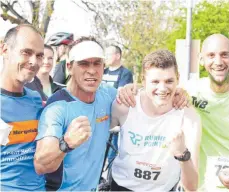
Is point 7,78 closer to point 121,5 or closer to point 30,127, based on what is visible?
point 30,127

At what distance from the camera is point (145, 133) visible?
3.24m

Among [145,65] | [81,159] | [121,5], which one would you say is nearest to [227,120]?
[145,65]

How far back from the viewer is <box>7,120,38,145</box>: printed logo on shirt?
→ 9.33ft

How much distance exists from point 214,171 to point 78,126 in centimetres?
173

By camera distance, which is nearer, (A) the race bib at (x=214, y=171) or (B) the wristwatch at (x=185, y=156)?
(B) the wristwatch at (x=185, y=156)

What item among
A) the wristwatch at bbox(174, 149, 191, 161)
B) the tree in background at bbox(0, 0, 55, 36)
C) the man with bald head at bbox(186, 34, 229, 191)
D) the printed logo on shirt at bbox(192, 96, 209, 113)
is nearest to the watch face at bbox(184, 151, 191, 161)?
the wristwatch at bbox(174, 149, 191, 161)

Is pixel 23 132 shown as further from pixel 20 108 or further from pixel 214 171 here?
pixel 214 171

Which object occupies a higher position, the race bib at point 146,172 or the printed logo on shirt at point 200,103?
the printed logo on shirt at point 200,103

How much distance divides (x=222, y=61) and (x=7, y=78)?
1880 millimetres

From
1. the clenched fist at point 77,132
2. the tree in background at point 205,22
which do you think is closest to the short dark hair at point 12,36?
the clenched fist at point 77,132

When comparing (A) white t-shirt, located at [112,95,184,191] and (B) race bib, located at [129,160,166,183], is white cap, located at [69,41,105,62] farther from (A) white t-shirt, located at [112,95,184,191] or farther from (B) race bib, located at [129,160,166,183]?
(B) race bib, located at [129,160,166,183]

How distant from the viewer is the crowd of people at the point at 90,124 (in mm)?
2867

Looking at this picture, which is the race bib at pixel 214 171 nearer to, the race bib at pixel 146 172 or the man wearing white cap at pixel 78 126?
the race bib at pixel 146 172

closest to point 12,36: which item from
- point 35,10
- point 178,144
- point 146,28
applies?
point 178,144
